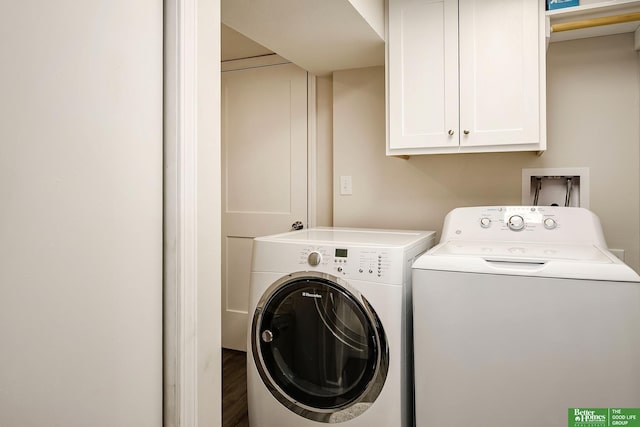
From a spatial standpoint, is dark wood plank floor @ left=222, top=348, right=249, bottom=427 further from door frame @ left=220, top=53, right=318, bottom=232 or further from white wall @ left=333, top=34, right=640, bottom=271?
white wall @ left=333, top=34, right=640, bottom=271

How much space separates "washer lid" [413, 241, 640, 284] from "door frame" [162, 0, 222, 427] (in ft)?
2.81

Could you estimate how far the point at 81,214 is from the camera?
0.75m

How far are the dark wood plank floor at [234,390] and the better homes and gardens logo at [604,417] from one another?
1.54m

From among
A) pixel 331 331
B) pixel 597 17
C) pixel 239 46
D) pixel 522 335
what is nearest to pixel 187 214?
pixel 331 331

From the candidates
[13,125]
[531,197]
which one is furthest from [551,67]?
[13,125]

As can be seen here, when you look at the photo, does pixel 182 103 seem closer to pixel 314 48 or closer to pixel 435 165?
pixel 314 48

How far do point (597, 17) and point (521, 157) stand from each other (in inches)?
27.4

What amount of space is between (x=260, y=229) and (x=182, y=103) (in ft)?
6.71

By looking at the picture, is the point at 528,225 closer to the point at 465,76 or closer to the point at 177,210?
the point at 465,76

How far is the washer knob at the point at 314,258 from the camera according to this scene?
5.77 feet

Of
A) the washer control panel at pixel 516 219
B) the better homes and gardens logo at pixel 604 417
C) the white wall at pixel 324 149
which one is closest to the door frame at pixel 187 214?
the better homes and gardens logo at pixel 604 417

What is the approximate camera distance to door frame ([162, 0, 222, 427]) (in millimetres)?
937

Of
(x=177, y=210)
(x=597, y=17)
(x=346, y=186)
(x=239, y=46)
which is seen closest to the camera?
(x=177, y=210)

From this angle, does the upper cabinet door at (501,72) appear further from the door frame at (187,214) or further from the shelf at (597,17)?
the door frame at (187,214)
